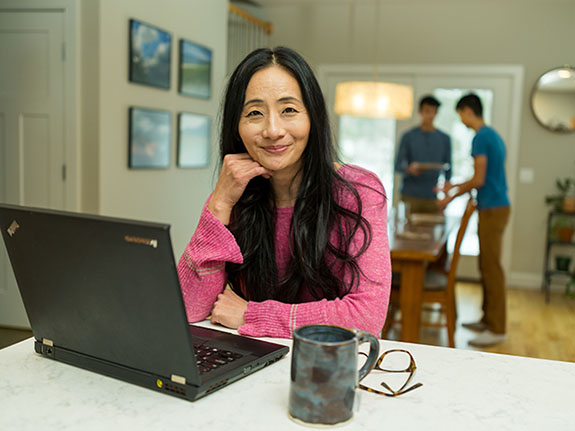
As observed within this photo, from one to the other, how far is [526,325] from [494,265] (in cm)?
81

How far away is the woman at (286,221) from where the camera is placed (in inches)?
48.5

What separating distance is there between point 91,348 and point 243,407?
28 centimetres

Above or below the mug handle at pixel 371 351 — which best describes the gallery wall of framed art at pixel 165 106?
above

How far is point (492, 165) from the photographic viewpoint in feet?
12.4

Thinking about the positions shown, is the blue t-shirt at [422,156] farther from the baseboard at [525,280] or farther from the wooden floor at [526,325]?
the baseboard at [525,280]

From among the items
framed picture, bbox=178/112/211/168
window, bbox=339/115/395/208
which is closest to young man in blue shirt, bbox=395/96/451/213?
window, bbox=339/115/395/208

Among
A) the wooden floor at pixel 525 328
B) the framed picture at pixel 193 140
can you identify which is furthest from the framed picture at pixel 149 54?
the wooden floor at pixel 525 328

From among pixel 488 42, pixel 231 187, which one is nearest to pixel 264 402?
pixel 231 187

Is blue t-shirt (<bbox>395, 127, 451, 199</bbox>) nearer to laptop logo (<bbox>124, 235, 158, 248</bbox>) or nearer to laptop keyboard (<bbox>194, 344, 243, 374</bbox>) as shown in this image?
laptop keyboard (<bbox>194, 344, 243, 374</bbox>)

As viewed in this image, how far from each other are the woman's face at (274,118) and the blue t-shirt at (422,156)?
3946mm

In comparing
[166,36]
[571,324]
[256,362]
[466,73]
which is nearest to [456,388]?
[256,362]

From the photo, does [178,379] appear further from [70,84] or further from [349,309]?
[70,84]

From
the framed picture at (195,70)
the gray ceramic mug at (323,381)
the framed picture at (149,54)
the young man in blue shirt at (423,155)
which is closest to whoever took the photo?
the gray ceramic mug at (323,381)

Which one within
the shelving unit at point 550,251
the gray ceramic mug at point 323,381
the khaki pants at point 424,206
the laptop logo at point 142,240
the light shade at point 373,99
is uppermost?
the light shade at point 373,99
